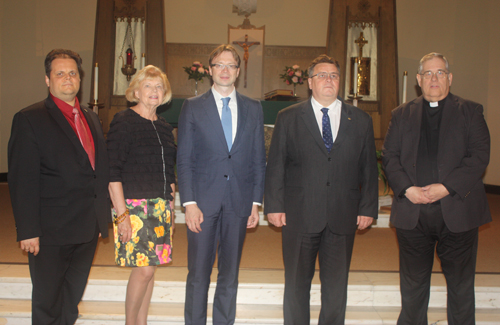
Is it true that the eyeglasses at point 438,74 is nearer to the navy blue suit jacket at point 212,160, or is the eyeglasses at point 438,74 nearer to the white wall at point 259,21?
the navy blue suit jacket at point 212,160

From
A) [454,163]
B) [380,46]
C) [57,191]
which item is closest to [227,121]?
[57,191]

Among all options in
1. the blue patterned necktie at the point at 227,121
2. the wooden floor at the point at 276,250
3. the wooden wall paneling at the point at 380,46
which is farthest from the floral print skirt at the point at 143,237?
the wooden wall paneling at the point at 380,46

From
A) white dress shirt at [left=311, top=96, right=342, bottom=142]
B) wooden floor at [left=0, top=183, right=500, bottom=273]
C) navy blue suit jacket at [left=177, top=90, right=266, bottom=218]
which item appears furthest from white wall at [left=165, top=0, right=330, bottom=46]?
navy blue suit jacket at [left=177, top=90, right=266, bottom=218]

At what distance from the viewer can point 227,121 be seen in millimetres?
2219

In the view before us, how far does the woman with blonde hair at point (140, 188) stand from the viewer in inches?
80.5

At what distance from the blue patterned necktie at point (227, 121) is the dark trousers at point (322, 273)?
62cm

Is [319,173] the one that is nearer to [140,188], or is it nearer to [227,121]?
[227,121]

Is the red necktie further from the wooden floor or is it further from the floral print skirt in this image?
the wooden floor

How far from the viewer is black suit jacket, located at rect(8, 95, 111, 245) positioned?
1.78 metres

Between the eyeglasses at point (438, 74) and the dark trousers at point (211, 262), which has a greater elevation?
the eyeglasses at point (438, 74)

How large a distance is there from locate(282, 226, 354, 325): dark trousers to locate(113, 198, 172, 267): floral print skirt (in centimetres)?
72

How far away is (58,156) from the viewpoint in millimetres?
1853

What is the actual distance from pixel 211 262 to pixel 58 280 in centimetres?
77

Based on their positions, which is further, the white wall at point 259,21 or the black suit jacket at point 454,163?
the white wall at point 259,21
